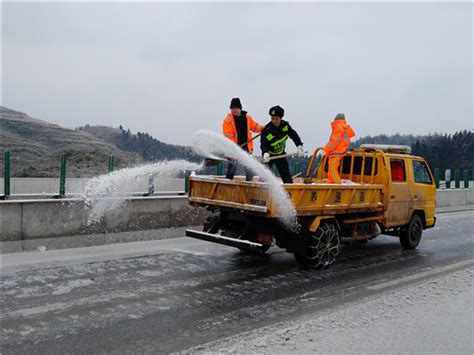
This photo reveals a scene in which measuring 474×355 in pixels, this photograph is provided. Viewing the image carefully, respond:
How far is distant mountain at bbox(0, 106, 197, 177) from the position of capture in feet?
44.8

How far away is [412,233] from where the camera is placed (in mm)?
10070

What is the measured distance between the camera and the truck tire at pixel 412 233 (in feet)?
32.6

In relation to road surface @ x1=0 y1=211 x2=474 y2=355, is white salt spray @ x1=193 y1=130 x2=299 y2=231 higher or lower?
higher

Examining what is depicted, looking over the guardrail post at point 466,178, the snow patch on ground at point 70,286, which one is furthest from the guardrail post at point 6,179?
the guardrail post at point 466,178

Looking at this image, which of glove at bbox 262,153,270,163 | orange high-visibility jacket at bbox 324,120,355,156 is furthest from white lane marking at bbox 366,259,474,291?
orange high-visibility jacket at bbox 324,120,355,156

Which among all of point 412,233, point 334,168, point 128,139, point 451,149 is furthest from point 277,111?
point 451,149

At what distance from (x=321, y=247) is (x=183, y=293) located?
2.65 meters

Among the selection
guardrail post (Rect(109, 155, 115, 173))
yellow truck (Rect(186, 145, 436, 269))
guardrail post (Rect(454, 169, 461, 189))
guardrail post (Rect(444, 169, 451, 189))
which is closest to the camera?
yellow truck (Rect(186, 145, 436, 269))

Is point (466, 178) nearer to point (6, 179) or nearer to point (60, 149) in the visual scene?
point (60, 149)

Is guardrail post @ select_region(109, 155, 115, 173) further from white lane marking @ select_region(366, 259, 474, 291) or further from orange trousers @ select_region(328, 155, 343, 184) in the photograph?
white lane marking @ select_region(366, 259, 474, 291)

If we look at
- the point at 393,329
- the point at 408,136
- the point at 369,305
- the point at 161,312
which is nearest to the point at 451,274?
the point at 369,305

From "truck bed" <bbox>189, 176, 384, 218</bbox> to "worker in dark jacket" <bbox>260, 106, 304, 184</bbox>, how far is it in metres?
0.79

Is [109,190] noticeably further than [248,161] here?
Yes

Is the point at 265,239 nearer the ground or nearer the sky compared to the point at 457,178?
nearer the ground
